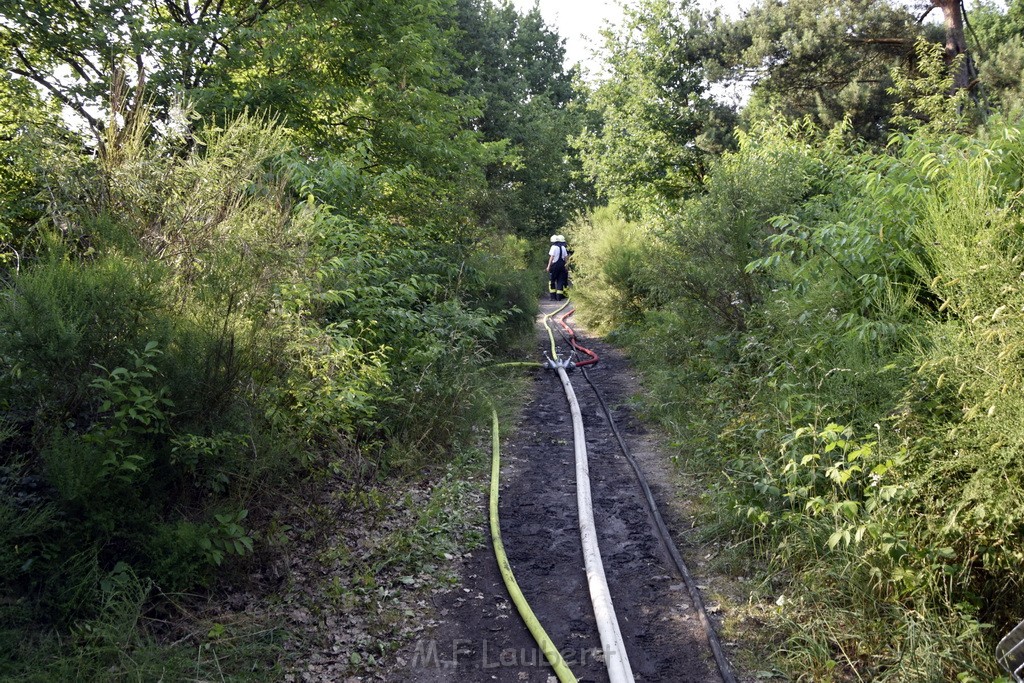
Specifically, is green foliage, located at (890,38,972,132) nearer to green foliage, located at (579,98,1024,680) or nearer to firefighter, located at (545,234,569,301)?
green foliage, located at (579,98,1024,680)

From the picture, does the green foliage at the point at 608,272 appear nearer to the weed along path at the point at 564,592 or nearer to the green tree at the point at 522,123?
the green tree at the point at 522,123

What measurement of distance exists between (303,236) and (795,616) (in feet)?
14.6

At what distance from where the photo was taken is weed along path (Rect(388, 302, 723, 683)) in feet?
15.2

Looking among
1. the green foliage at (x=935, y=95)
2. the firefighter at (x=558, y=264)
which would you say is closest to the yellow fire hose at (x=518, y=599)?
the green foliage at (x=935, y=95)

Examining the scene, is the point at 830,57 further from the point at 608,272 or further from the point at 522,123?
the point at 522,123

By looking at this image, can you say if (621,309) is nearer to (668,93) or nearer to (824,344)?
(668,93)

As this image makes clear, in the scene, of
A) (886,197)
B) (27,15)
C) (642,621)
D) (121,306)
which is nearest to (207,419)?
(121,306)

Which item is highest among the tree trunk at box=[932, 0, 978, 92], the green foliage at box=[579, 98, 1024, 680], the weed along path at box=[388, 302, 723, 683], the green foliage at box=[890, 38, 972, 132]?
the tree trunk at box=[932, 0, 978, 92]

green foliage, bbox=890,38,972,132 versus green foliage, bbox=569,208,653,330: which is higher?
green foliage, bbox=890,38,972,132

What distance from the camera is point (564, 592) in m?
5.50

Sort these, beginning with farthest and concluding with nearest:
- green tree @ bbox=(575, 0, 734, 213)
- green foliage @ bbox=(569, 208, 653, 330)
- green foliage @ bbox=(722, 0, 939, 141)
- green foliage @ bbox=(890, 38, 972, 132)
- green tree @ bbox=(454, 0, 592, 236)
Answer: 1. green tree @ bbox=(454, 0, 592, 236)
2. green tree @ bbox=(575, 0, 734, 213)
3. green foliage @ bbox=(569, 208, 653, 330)
4. green foliage @ bbox=(722, 0, 939, 141)
5. green foliage @ bbox=(890, 38, 972, 132)

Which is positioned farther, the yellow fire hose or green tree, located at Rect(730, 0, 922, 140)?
green tree, located at Rect(730, 0, 922, 140)

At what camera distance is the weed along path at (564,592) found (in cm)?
463

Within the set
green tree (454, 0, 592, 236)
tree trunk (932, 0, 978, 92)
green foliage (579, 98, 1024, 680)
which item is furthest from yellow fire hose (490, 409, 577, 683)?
green tree (454, 0, 592, 236)
